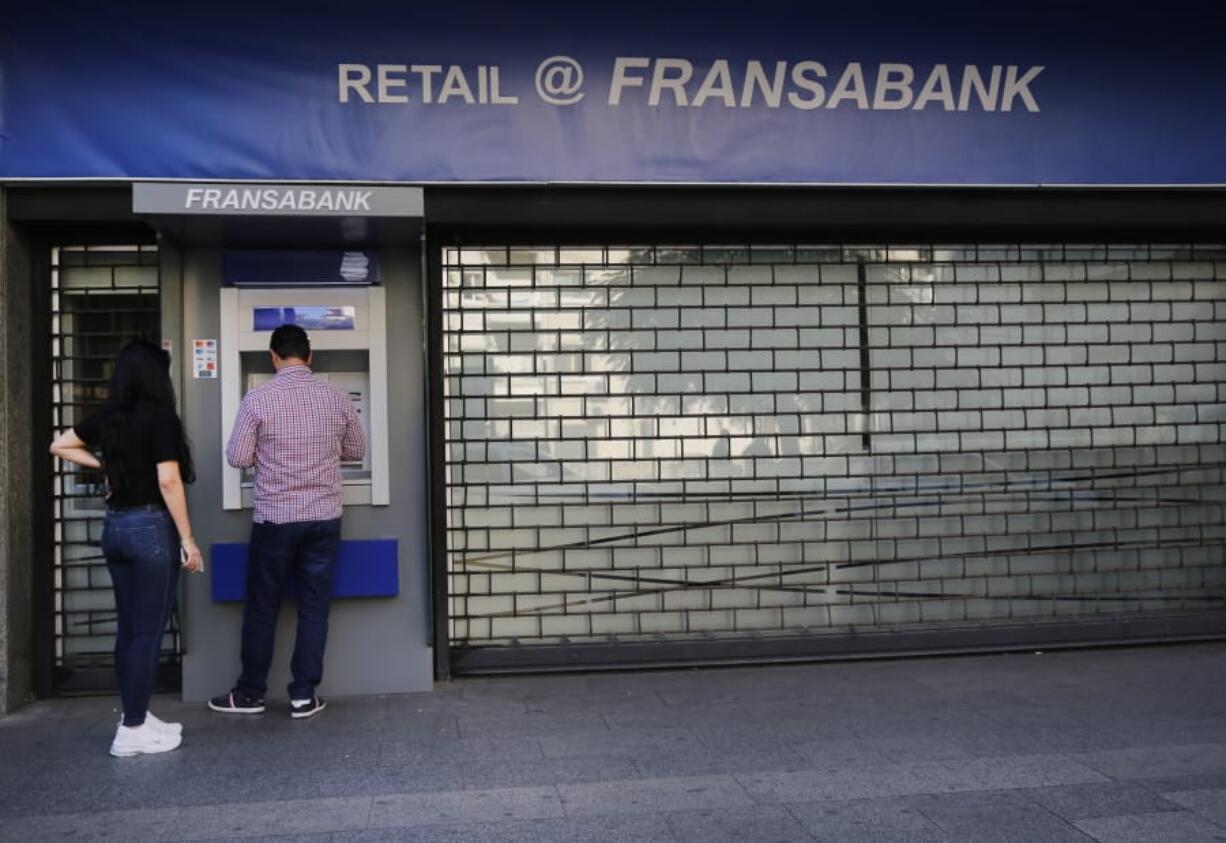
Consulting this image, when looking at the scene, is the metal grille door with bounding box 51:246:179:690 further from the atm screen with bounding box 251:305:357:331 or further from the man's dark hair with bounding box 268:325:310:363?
the man's dark hair with bounding box 268:325:310:363

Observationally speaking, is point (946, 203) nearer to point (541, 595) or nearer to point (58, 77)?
point (541, 595)

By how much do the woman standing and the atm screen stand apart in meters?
0.93

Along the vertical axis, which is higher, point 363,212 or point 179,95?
point 179,95

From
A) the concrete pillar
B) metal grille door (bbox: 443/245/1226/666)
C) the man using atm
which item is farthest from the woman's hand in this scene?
metal grille door (bbox: 443/245/1226/666)

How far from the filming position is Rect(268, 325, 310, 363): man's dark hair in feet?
18.7

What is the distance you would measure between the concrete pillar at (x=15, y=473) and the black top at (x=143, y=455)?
3.45 feet

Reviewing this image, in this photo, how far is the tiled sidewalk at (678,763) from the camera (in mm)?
4188

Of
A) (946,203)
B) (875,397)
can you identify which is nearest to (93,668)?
(875,397)

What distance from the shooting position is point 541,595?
22.3 feet

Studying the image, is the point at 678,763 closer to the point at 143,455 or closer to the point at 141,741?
the point at 141,741

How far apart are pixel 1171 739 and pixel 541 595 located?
134 inches

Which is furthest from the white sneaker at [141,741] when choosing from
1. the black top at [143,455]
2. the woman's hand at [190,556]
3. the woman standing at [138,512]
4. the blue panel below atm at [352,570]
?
the black top at [143,455]

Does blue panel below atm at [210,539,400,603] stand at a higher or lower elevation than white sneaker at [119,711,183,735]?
higher

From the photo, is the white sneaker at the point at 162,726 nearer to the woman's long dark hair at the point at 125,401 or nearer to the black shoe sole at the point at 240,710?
the black shoe sole at the point at 240,710
